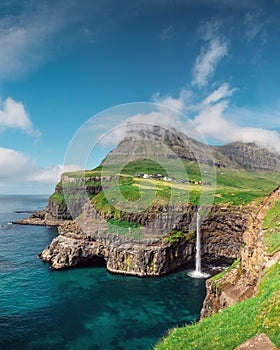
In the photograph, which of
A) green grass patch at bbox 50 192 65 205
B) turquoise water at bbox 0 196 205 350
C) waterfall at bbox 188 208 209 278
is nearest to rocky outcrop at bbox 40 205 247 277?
waterfall at bbox 188 208 209 278

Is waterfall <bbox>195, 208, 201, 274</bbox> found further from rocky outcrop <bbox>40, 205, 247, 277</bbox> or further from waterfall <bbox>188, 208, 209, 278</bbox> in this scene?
rocky outcrop <bbox>40, 205, 247, 277</bbox>

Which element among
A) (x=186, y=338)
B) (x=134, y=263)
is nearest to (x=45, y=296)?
(x=134, y=263)

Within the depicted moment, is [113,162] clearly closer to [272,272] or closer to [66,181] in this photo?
[66,181]

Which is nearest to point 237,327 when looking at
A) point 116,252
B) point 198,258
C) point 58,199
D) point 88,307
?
point 88,307

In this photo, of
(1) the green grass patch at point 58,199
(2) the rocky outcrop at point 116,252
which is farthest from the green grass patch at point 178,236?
(1) the green grass patch at point 58,199

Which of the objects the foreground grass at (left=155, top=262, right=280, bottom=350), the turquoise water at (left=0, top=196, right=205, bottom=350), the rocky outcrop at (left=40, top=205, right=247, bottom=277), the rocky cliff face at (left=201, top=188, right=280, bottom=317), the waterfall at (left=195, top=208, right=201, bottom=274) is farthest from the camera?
the waterfall at (left=195, top=208, right=201, bottom=274)

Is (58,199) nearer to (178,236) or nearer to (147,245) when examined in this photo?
(147,245)
